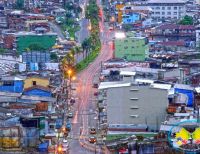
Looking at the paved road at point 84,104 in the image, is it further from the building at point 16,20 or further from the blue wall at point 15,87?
the building at point 16,20

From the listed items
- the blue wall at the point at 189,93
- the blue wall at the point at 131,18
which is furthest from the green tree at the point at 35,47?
the blue wall at the point at 131,18

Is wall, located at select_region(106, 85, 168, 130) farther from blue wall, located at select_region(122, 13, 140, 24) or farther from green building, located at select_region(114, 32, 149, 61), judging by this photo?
blue wall, located at select_region(122, 13, 140, 24)

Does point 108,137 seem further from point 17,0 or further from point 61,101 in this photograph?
point 17,0

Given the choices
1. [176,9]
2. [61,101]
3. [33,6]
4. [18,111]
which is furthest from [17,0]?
[18,111]

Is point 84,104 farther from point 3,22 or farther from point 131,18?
point 131,18

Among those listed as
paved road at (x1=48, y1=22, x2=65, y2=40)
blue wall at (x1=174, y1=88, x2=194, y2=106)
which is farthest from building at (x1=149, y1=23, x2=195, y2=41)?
blue wall at (x1=174, y1=88, x2=194, y2=106)

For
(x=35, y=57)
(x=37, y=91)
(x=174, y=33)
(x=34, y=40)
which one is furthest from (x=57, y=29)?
(x=37, y=91)
